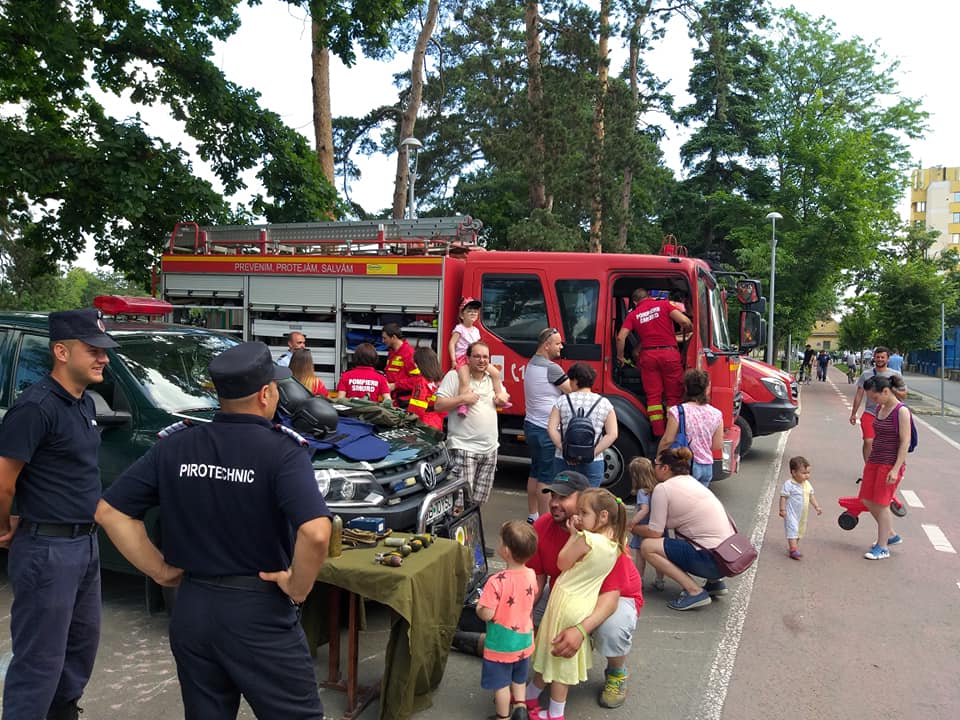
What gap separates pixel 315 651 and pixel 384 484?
989 mm

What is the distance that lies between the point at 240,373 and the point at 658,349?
19.3 ft

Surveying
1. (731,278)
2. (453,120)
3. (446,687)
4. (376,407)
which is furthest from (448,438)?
(453,120)

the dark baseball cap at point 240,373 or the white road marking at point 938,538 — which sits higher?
the dark baseball cap at point 240,373

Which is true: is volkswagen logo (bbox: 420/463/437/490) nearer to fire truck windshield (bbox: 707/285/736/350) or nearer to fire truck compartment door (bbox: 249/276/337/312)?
fire truck windshield (bbox: 707/285/736/350)

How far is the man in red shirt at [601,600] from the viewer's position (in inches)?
151

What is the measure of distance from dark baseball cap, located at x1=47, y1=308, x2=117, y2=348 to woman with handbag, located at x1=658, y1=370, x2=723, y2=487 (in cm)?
447

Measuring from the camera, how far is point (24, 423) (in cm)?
312

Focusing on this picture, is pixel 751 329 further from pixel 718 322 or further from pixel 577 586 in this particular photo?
pixel 577 586

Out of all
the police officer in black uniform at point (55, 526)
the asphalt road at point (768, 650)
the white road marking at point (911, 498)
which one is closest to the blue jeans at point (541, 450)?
the asphalt road at point (768, 650)

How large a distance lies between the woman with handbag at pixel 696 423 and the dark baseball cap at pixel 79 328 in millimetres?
4466

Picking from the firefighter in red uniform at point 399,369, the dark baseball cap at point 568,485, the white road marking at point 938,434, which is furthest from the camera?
the white road marking at point 938,434

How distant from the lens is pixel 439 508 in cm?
485

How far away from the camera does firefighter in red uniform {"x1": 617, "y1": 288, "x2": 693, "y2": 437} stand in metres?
7.65

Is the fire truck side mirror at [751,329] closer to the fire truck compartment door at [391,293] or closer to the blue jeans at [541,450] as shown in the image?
the blue jeans at [541,450]
